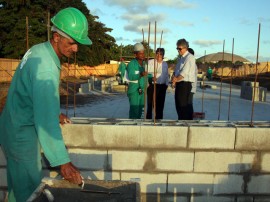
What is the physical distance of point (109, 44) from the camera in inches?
2020

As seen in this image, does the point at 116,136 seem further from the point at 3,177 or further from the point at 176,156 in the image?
the point at 3,177

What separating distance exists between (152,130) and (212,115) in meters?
5.30

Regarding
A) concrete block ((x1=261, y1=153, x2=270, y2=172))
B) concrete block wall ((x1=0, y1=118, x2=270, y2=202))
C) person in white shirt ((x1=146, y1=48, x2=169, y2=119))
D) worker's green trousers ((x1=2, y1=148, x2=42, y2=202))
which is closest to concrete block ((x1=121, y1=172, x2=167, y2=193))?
concrete block wall ((x1=0, y1=118, x2=270, y2=202))

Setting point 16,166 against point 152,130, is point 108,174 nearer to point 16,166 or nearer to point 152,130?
point 152,130

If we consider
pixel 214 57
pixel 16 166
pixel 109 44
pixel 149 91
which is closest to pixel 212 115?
pixel 149 91

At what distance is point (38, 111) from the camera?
1.86 m

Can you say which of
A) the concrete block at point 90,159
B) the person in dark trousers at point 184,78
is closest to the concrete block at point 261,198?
the concrete block at point 90,159

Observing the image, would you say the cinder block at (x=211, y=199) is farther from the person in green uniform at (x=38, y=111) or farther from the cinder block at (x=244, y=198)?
the person in green uniform at (x=38, y=111)

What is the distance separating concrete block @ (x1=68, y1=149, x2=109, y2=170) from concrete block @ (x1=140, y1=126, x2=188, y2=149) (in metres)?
0.42

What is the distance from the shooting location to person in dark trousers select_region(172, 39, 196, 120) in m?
4.73

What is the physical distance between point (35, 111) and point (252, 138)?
2217mm

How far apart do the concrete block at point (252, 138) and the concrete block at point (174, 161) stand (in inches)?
19.6

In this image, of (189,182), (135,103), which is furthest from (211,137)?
(135,103)

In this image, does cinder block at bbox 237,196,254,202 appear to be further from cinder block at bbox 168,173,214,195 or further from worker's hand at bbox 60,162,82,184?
worker's hand at bbox 60,162,82,184
